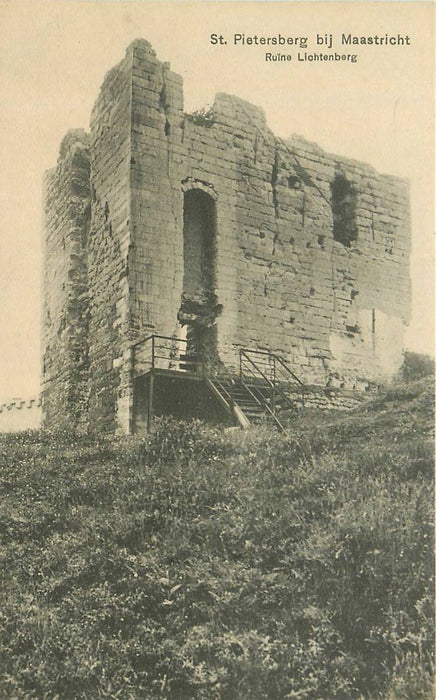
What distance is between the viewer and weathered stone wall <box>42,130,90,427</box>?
15.1m

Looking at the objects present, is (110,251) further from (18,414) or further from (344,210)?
(18,414)

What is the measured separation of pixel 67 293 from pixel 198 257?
9.58 ft

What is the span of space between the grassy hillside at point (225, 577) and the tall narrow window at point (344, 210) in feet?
27.8

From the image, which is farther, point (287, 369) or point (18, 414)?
point (18, 414)

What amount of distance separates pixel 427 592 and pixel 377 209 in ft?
42.0

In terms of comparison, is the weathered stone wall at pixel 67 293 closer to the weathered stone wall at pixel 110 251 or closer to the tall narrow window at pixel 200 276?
the weathered stone wall at pixel 110 251

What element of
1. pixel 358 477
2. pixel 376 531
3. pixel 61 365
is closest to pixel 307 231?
pixel 61 365

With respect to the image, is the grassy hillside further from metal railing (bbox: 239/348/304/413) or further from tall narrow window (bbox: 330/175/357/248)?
tall narrow window (bbox: 330/175/357/248)

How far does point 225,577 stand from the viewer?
6715 millimetres

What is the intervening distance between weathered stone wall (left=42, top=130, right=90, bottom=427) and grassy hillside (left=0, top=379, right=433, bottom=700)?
558cm

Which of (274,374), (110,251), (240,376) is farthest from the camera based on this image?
(110,251)

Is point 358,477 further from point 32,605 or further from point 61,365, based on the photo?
point 61,365

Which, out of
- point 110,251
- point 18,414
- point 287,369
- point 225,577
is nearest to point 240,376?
point 287,369

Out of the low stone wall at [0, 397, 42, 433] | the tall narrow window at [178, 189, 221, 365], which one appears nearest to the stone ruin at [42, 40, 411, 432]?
the tall narrow window at [178, 189, 221, 365]
